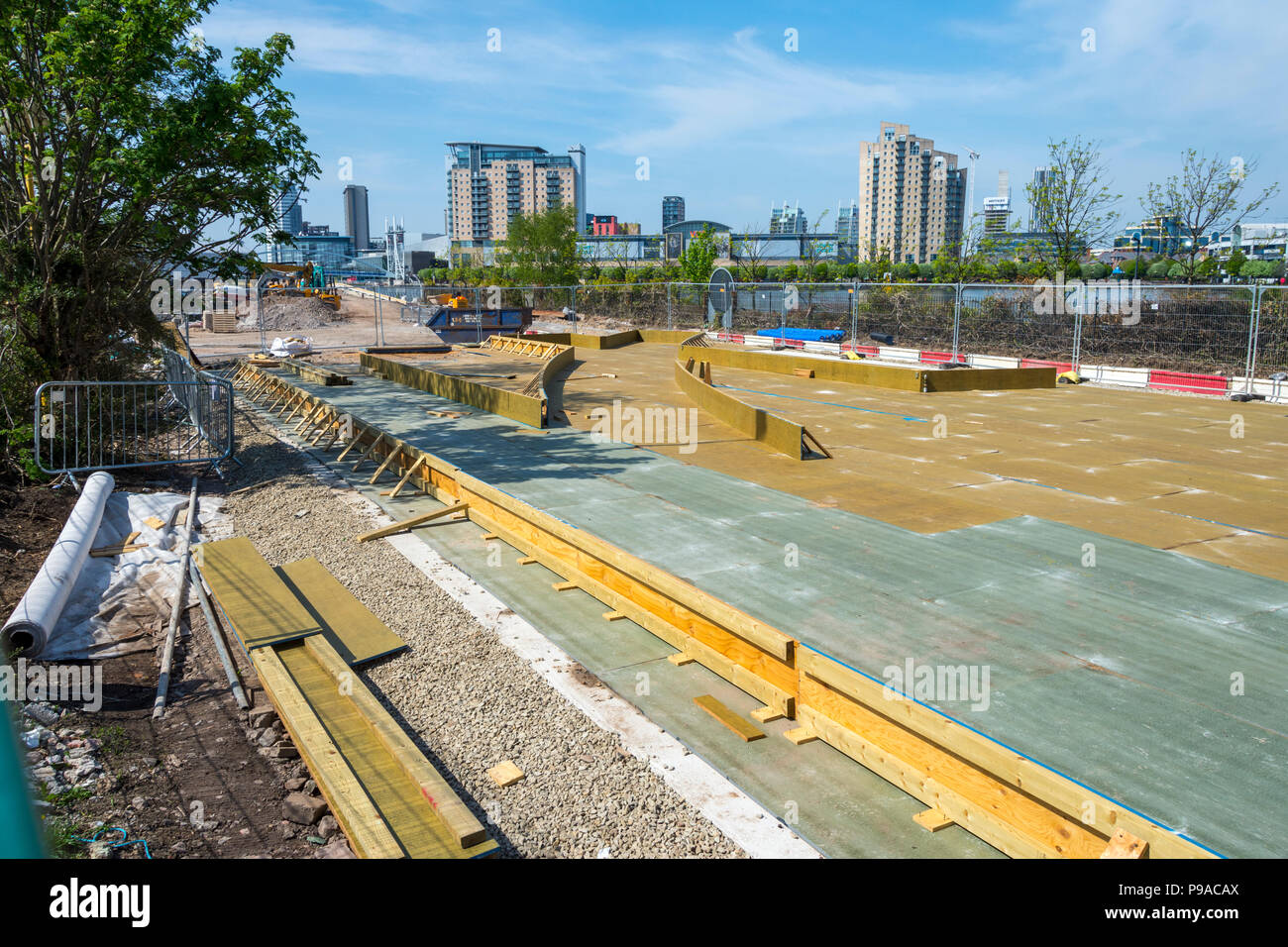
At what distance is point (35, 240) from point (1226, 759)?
16.5 m

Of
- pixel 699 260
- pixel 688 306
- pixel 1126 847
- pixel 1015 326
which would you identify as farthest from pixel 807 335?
pixel 1126 847

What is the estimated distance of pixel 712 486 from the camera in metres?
11.9

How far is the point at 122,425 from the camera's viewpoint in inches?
582

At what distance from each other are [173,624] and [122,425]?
8297 mm

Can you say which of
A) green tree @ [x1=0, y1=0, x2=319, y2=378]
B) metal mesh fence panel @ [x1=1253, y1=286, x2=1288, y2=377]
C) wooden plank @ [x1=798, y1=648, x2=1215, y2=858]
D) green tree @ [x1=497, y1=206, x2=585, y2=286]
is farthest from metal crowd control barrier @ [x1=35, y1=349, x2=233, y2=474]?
green tree @ [x1=497, y1=206, x2=585, y2=286]

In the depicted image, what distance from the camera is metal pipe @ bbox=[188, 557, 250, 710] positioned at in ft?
23.0

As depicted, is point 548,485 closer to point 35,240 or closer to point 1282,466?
point 35,240

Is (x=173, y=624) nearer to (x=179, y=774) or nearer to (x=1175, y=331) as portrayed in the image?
(x=179, y=774)

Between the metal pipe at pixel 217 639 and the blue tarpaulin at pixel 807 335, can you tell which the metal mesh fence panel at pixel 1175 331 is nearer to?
the blue tarpaulin at pixel 807 335

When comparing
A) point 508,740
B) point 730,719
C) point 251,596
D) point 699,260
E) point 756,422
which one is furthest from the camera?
point 699,260

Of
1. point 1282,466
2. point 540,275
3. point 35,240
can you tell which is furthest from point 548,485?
point 540,275

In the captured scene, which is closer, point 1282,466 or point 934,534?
point 934,534

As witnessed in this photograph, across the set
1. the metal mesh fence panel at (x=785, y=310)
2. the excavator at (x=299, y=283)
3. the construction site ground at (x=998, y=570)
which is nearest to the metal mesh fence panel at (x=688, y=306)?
the metal mesh fence panel at (x=785, y=310)

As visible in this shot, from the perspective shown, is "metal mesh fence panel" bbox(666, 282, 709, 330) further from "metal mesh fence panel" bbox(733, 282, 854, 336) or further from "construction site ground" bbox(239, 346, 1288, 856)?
"construction site ground" bbox(239, 346, 1288, 856)
